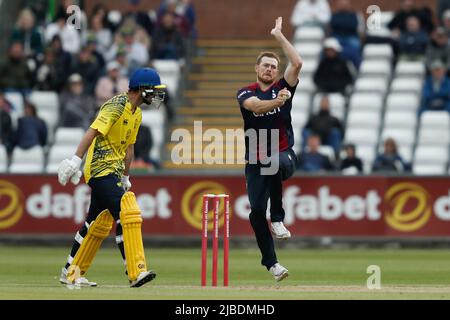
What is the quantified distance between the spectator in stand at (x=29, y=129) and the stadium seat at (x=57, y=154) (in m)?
0.36

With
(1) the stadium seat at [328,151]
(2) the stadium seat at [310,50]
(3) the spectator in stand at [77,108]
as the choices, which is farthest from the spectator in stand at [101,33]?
(1) the stadium seat at [328,151]

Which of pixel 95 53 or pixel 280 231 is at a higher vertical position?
pixel 95 53

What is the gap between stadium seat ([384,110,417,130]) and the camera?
973 inches

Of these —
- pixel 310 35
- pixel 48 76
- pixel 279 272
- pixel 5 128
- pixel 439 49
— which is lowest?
pixel 279 272

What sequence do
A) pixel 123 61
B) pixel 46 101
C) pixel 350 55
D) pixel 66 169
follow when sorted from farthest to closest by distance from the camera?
pixel 123 61, pixel 46 101, pixel 350 55, pixel 66 169

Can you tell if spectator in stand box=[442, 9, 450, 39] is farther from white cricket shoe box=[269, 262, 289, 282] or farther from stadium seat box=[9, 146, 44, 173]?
white cricket shoe box=[269, 262, 289, 282]

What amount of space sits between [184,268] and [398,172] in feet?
18.4

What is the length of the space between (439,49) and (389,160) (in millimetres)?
3399

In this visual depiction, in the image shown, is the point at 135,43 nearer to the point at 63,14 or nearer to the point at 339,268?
the point at 63,14

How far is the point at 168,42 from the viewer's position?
2714 centimetres

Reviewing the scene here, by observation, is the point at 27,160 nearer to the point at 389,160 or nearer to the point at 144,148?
the point at 144,148

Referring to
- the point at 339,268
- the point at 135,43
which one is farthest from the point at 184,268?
the point at 135,43

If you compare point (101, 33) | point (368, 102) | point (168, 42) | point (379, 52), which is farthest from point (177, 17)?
point (368, 102)

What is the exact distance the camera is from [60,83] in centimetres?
2644
